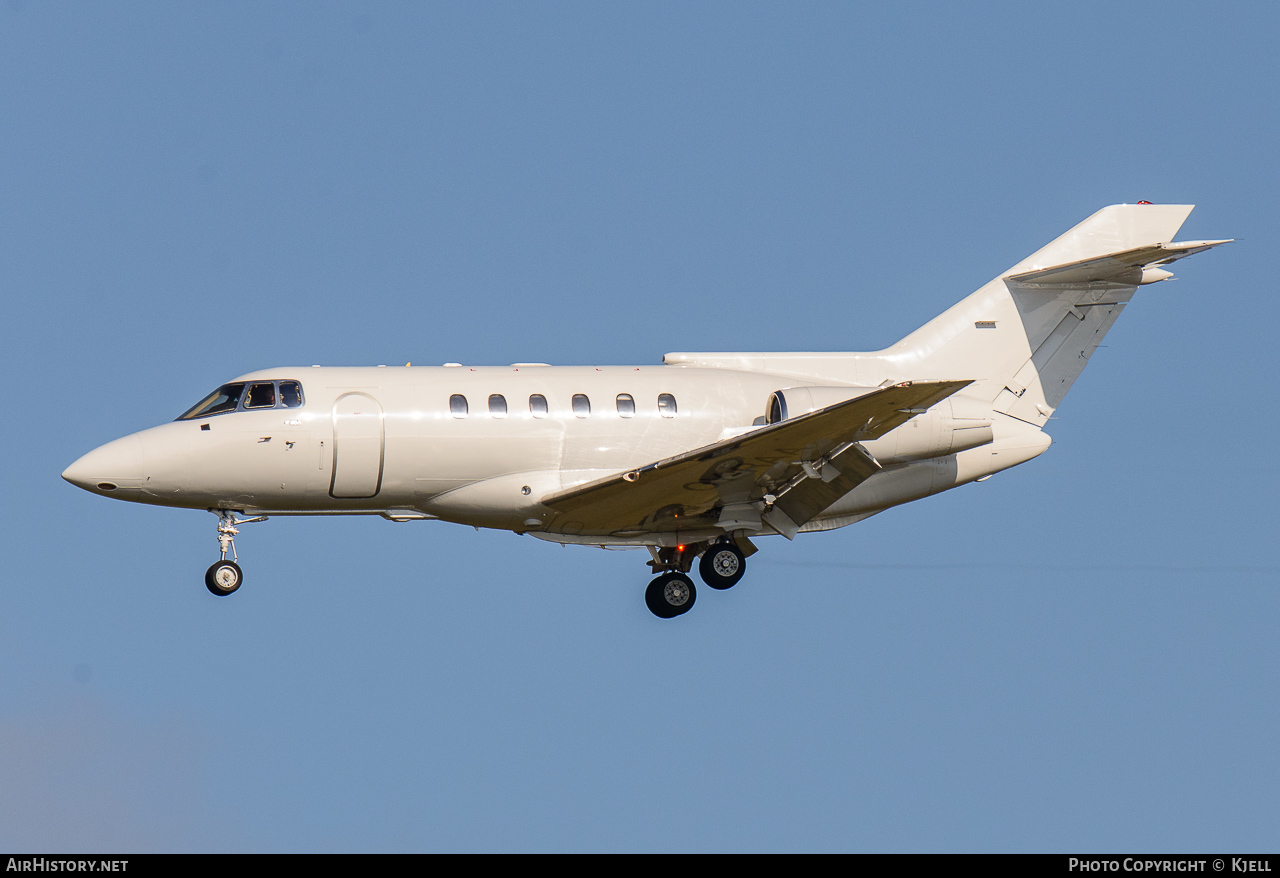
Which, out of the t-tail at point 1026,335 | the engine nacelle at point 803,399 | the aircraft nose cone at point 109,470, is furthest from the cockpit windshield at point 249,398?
the t-tail at point 1026,335

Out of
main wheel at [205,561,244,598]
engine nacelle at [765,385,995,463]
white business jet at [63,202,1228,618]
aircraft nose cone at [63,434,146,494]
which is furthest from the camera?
engine nacelle at [765,385,995,463]

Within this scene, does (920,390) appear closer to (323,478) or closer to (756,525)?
(756,525)

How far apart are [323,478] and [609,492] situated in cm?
455

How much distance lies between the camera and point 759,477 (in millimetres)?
27625

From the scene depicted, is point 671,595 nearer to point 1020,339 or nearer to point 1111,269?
point 1020,339

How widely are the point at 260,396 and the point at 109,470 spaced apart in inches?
102

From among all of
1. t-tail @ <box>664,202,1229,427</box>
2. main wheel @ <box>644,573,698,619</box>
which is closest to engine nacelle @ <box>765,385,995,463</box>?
t-tail @ <box>664,202,1229,427</box>

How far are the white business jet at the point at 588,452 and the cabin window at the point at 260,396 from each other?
36 mm

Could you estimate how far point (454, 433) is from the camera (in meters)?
27.6

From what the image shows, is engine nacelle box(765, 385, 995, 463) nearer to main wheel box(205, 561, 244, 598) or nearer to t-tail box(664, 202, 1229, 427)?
t-tail box(664, 202, 1229, 427)

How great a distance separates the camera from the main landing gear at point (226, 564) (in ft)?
90.3

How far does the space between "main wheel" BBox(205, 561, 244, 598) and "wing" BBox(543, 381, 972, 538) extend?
5.04m

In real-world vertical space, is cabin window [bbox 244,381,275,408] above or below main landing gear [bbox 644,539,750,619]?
above

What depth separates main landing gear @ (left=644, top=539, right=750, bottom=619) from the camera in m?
29.2
